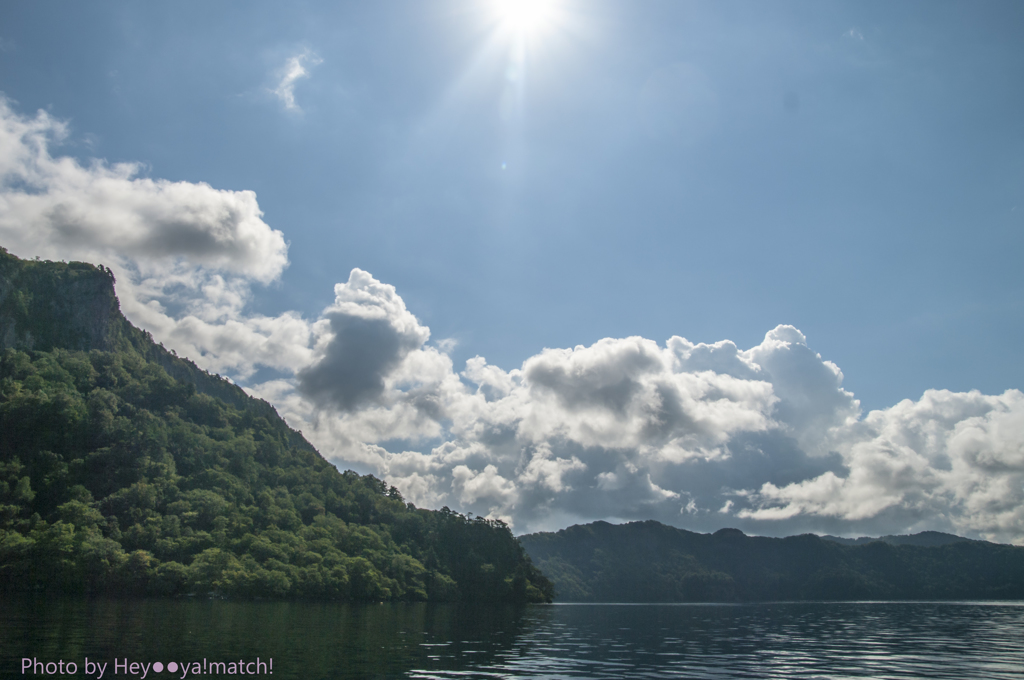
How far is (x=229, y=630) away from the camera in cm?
5631

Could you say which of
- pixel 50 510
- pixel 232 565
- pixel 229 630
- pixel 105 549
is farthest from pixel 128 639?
pixel 50 510

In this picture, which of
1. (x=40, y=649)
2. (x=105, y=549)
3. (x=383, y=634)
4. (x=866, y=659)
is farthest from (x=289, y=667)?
(x=105, y=549)

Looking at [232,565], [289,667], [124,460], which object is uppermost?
[124,460]

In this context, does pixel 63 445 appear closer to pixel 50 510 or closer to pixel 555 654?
pixel 50 510

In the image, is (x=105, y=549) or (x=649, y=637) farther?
(x=105, y=549)

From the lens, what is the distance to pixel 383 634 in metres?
63.1

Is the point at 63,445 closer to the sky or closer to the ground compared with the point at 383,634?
closer to the sky

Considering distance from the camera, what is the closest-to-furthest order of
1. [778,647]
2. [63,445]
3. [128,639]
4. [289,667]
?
[289,667] < [128,639] < [778,647] < [63,445]

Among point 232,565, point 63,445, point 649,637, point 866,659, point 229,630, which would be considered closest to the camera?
point 866,659

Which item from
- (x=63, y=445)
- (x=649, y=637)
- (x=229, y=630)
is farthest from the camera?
(x=63, y=445)

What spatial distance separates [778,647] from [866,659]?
491 inches

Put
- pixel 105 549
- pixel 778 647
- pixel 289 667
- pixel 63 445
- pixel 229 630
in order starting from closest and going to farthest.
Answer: pixel 289 667 → pixel 229 630 → pixel 778 647 → pixel 105 549 → pixel 63 445

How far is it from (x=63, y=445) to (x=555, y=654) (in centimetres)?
19746

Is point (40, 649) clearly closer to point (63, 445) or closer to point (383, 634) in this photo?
point (383, 634)
